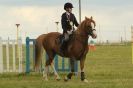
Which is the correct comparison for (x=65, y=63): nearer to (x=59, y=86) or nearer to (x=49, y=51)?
(x=49, y=51)

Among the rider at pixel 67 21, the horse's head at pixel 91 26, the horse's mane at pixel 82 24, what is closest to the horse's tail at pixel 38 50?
the rider at pixel 67 21

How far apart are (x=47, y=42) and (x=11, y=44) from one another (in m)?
3.38

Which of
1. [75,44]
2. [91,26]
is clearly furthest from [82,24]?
[75,44]

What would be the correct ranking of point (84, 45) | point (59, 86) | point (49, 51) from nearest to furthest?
1. point (59, 86)
2. point (84, 45)
3. point (49, 51)

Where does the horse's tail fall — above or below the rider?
below

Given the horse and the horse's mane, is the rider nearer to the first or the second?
the horse

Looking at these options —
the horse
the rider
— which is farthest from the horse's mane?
the rider

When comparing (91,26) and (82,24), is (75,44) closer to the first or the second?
(82,24)

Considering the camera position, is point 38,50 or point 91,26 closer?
point 91,26

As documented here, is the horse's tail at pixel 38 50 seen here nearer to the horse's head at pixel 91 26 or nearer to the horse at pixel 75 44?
the horse at pixel 75 44

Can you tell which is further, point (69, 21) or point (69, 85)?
point (69, 21)

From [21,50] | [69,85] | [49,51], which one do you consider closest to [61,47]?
[49,51]

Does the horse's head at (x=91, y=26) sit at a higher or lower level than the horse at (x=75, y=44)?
higher

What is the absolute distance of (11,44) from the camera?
23031 mm
